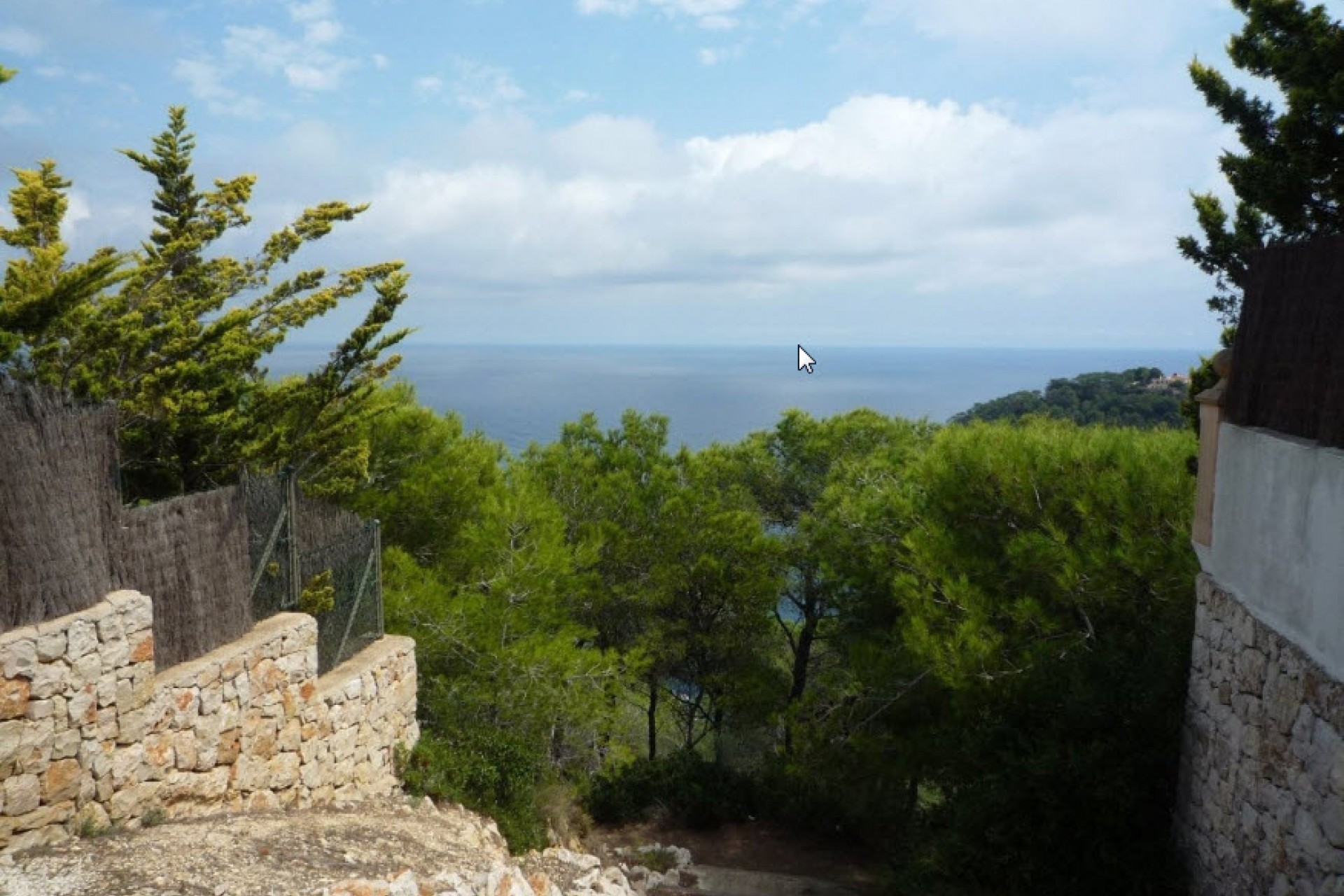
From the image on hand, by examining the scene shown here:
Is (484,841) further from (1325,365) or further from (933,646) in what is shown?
(1325,365)

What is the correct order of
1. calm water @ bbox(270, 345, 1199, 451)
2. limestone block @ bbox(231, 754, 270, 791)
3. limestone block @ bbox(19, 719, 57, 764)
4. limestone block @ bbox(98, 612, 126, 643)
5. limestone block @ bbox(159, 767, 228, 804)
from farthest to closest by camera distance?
calm water @ bbox(270, 345, 1199, 451) < limestone block @ bbox(231, 754, 270, 791) < limestone block @ bbox(159, 767, 228, 804) < limestone block @ bbox(98, 612, 126, 643) < limestone block @ bbox(19, 719, 57, 764)

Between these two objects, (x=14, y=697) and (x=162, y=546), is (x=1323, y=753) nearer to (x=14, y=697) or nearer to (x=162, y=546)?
(x=14, y=697)

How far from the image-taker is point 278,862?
226 inches

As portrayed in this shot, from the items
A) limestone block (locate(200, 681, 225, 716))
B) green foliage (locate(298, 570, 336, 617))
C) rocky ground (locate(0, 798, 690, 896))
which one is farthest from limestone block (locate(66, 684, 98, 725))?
green foliage (locate(298, 570, 336, 617))

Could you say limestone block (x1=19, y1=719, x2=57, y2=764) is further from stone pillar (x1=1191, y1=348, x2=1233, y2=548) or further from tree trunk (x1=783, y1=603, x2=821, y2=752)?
tree trunk (x1=783, y1=603, x2=821, y2=752)

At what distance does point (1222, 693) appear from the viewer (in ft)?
21.5

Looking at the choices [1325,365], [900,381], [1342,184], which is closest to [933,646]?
[1325,365]

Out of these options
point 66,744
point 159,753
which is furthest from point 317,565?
point 66,744

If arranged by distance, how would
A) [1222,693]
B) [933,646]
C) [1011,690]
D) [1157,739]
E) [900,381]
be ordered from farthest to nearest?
[900,381] < [933,646] < [1011,690] < [1157,739] < [1222,693]

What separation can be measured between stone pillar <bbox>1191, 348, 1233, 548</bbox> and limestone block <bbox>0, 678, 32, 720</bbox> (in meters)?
7.52

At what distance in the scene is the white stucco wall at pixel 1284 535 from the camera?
16.0 feet

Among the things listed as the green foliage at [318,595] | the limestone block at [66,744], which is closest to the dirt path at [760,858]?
the green foliage at [318,595]

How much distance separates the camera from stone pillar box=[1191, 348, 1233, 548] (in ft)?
22.4

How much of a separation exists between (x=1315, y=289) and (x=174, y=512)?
23.9 feet
